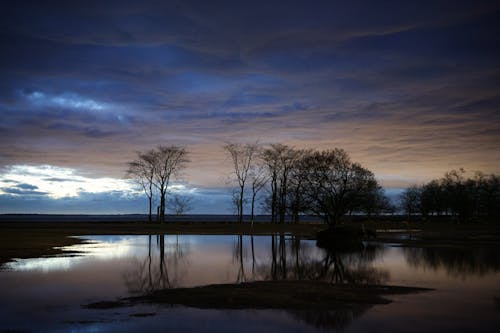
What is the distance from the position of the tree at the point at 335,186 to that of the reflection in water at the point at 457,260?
61.8 feet

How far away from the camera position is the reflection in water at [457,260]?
2706 cm

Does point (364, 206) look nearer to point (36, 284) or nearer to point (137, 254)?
point (137, 254)

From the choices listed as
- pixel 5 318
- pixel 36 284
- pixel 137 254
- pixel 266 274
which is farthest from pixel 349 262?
pixel 5 318

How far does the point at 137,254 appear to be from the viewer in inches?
1441

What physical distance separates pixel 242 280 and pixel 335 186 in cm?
3924

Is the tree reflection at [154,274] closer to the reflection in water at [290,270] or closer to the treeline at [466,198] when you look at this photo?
the reflection in water at [290,270]

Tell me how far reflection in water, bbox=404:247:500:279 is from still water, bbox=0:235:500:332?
0.22ft

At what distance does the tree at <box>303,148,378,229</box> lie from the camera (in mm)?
59812

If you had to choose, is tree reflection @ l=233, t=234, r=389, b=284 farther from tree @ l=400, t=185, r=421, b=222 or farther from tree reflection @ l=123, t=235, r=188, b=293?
tree @ l=400, t=185, r=421, b=222

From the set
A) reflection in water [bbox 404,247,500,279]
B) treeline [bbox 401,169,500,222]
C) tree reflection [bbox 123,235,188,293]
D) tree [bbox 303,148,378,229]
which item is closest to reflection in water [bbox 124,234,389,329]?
tree reflection [bbox 123,235,188,293]

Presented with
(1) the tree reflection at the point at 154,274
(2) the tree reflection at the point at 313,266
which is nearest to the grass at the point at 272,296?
(1) the tree reflection at the point at 154,274

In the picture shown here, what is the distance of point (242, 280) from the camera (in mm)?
23438

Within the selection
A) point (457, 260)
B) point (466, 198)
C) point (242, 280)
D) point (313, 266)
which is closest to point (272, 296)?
point (242, 280)

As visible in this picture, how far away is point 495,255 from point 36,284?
1287 inches
